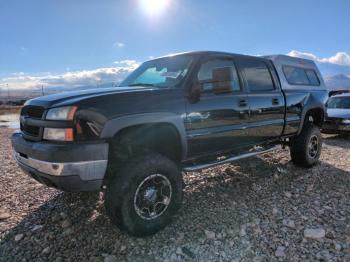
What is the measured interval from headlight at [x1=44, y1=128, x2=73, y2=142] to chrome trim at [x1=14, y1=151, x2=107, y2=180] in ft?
0.75

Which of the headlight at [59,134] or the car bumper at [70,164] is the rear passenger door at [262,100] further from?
the headlight at [59,134]

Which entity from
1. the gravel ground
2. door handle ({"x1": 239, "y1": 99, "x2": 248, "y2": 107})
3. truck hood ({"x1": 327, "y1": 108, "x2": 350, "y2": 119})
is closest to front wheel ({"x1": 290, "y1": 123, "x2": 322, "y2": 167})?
the gravel ground

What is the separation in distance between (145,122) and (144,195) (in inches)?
29.4

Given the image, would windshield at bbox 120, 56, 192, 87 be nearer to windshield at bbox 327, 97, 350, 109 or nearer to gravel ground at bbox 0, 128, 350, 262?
gravel ground at bbox 0, 128, 350, 262

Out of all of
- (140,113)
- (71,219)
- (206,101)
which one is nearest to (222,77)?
(206,101)

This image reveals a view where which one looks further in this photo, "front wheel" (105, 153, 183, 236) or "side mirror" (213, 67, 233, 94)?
"side mirror" (213, 67, 233, 94)

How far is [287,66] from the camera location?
219 inches

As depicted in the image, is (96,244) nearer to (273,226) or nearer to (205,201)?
(205,201)

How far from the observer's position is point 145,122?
10.2 ft

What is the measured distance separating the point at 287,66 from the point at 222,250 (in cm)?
380

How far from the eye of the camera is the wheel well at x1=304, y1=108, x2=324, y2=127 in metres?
5.88

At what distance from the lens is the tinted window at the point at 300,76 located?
18.0 feet

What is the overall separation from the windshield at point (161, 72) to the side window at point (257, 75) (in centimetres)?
105

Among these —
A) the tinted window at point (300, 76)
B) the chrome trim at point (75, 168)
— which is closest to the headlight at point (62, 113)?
the chrome trim at point (75, 168)
